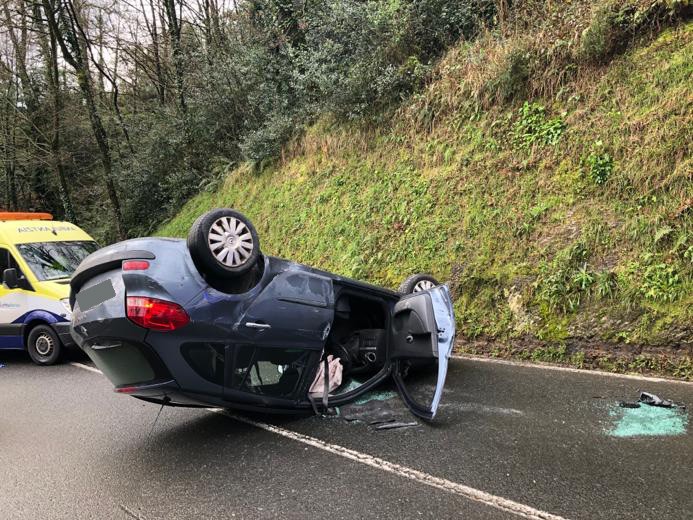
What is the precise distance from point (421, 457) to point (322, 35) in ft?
35.8

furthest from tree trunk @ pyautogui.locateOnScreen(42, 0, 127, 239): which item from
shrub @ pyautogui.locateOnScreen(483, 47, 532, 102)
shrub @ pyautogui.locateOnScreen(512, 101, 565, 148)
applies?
shrub @ pyautogui.locateOnScreen(512, 101, 565, 148)

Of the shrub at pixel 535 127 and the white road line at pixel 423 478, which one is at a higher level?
the shrub at pixel 535 127

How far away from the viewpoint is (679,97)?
250 inches

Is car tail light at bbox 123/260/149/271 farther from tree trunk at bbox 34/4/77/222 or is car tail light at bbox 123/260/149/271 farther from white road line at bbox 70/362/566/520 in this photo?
tree trunk at bbox 34/4/77/222

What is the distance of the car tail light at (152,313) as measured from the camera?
350 cm

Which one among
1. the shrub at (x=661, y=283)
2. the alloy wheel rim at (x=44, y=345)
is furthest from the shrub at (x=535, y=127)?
the alloy wheel rim at (x=44, y=345)

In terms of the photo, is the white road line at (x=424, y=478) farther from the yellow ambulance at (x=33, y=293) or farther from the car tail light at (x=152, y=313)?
the yellow ambulance at (x=33, y=293)

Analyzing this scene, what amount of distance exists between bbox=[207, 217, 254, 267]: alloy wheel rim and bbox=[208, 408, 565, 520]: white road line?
1.50 metres

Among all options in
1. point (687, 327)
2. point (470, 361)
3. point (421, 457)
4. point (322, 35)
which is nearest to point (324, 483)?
point (421, 457)

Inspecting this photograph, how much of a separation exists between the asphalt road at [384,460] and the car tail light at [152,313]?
43.9 inches

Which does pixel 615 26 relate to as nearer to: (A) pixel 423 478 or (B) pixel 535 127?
(B) pixel 535 127

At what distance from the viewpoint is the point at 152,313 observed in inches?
138

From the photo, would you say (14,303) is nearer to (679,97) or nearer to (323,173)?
(323,173)

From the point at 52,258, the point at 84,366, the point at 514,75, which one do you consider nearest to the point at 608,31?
the point at 514,75
